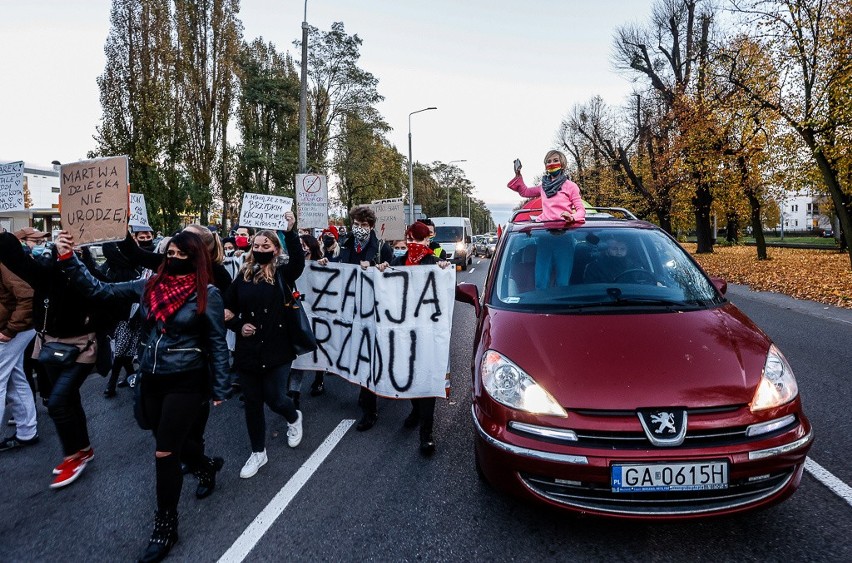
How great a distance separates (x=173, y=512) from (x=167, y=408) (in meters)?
0.56

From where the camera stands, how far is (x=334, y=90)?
36.7 m

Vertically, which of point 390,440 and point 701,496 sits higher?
point 701,496

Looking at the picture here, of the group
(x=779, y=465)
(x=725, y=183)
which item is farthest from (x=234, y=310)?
(x=725, y=183)

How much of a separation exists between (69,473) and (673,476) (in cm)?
385

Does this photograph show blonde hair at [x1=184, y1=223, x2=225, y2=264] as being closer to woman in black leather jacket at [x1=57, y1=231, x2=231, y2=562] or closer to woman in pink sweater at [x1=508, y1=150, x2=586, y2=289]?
woman in black leather jacket at [x1=57, y1=231, x2=231, y2=562]

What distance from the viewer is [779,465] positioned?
7.79ft

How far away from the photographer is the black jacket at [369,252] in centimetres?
542

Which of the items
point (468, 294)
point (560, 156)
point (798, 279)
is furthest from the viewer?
point (798, 279)

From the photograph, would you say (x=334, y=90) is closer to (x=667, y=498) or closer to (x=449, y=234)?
(x=449, y=234)

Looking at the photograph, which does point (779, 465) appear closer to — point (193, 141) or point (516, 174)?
point (516, 174)

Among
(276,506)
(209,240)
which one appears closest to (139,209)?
(209,240)

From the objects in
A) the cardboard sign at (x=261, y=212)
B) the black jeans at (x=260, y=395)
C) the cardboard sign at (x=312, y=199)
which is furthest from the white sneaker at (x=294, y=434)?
the cardboard sign at (x=312, y=199)

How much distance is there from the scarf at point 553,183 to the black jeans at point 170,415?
3317 mm

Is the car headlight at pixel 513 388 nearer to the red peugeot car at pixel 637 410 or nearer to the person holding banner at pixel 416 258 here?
the red peugeot car at pixel 637 410
